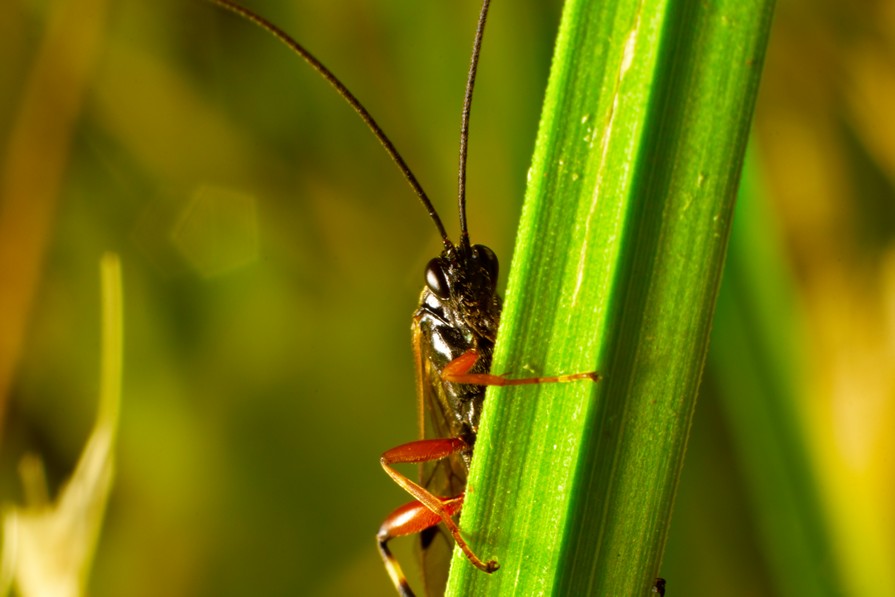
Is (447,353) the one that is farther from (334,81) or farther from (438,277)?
(334,81)

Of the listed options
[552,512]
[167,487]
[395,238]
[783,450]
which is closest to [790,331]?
[783,450]

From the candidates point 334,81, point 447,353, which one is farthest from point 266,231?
point 334,81

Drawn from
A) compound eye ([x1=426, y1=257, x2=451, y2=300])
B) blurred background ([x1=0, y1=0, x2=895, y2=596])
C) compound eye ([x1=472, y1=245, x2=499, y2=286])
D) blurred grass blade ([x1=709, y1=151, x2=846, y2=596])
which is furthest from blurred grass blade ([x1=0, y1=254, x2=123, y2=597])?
blurred grass blade ([x1=709, y1=151, x2=846, y2=596])

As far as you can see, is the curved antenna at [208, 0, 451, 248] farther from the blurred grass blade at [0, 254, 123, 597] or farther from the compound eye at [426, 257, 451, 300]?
the blurred grass blade at [0, 254, 123, 597]

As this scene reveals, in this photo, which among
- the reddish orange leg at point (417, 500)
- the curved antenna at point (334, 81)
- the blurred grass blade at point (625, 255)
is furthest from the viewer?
the reddish orange leg at point (417, 500)

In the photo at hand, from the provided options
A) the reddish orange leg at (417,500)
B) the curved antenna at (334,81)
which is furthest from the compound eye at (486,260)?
the reddish orange leg at (417,500)

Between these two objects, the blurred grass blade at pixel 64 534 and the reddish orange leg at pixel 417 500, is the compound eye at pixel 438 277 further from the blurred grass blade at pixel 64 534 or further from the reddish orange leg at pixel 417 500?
the blurred grass blade at pixel 64 534
